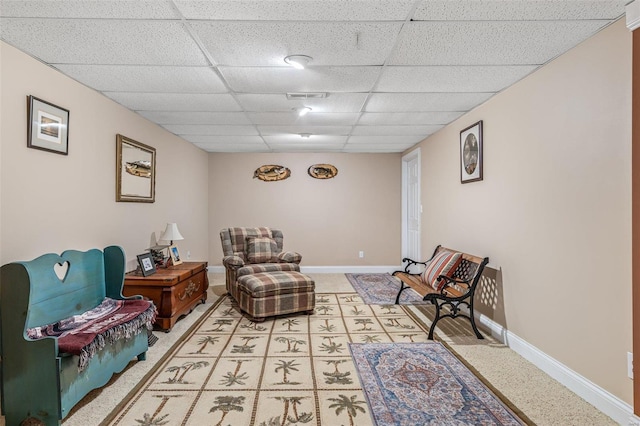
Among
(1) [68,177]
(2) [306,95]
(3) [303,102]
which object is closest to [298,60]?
(2) [306,95]

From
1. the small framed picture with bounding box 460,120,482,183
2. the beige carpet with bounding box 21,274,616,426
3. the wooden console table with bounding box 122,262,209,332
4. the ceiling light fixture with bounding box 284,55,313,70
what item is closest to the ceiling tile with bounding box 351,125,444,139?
the small framed picture with bounding box 460,120,482,183

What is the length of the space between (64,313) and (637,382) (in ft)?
11.1

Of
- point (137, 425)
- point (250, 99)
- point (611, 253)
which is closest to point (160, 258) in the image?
point (250, 99)

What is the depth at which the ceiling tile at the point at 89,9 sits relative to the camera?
190 cm

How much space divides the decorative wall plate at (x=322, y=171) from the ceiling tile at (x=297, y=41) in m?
4.30

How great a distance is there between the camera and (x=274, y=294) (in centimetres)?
397

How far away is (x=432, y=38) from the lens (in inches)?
90.4

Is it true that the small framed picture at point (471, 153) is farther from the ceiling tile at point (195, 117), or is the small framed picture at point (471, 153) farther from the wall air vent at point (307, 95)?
the ceiling tile at point (195, 117)

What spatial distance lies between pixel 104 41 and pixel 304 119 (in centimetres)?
235

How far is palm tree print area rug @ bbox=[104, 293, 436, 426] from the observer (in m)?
2.14

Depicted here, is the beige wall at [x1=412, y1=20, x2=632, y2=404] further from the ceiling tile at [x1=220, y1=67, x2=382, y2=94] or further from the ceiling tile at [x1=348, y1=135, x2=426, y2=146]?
the ceiling tile at [x1=348, y1=135, x2=426, y2=146]

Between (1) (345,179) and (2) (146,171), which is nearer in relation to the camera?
(2) (146,171)

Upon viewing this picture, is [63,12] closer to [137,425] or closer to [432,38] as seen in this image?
[432,38]

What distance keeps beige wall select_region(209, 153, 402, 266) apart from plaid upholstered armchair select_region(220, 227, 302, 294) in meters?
1.78
